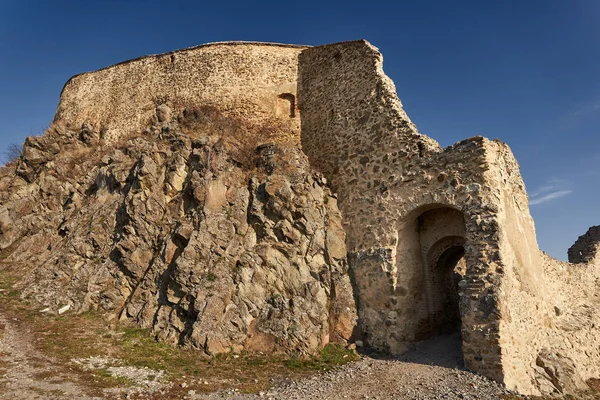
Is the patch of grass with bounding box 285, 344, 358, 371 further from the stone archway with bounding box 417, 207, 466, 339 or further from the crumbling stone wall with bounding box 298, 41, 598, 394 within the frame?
the stone archway with bounding box 417, 207, 466, 339

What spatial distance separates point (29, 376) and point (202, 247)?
579cm

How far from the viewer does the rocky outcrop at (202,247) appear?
11.6 meters

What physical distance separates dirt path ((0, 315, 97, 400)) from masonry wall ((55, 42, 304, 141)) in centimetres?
1201

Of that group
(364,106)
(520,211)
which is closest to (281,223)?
(364,106)

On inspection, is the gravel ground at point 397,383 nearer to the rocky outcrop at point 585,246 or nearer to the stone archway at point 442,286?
the stone archway at point 442,286

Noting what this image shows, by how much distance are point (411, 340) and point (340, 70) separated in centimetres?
1062

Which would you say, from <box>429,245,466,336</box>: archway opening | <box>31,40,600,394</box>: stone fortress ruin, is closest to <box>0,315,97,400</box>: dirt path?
<box>31,40,600,394</box>: stone fortress ruin

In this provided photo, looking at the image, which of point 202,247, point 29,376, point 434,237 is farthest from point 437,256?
point 29,376

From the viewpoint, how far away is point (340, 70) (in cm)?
1579

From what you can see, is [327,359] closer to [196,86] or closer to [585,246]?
[196,86]

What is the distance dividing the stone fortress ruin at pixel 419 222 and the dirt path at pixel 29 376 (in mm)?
7919

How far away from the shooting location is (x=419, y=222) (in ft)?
42.1

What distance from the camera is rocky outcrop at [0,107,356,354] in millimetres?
11562

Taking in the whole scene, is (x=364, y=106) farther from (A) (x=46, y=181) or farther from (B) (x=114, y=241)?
(A) (x=46, y=181)
